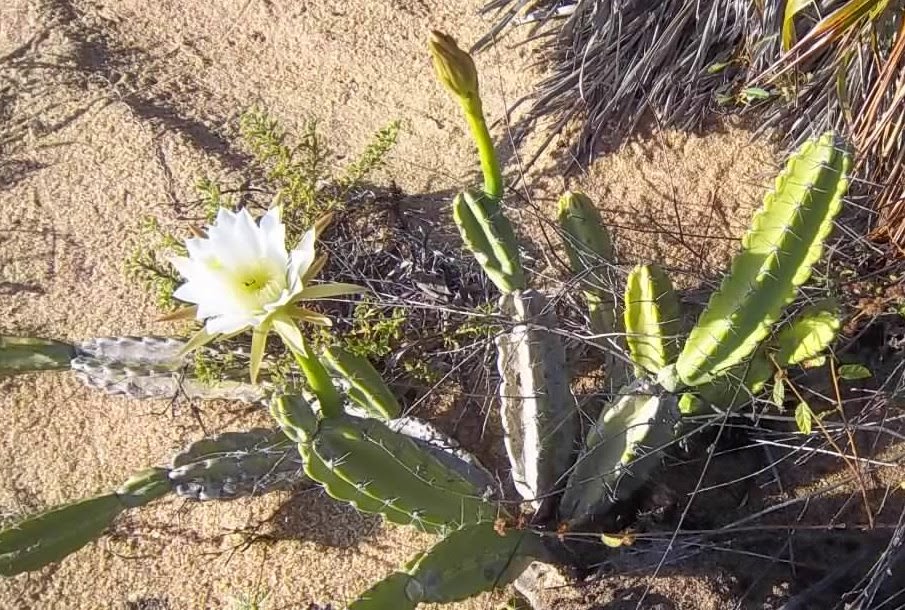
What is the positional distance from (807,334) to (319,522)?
1.28 m

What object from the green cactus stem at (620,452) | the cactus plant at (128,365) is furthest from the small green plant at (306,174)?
the green cactus stem at (620,452)

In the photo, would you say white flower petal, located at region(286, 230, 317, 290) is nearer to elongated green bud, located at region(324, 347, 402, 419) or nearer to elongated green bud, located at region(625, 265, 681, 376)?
elongated green bud, located at region(324, 347, 402, 419)

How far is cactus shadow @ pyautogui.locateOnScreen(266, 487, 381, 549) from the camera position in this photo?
2.16 meters

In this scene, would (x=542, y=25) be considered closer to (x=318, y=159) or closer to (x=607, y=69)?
(x=607, y=69)

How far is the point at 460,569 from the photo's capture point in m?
1.68

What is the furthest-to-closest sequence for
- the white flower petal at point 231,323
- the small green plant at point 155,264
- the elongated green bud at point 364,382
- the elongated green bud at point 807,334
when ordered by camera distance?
the small green plant at point 155,264 < the elongated green bud at point 364,382 < the elongated green bud at point 807,334 < the white flower petal at point 231,323

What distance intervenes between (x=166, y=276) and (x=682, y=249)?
58.7 inches

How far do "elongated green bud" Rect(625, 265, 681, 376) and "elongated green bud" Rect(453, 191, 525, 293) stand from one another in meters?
0.25

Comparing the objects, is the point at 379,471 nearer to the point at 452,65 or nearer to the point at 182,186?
the point at 452,65

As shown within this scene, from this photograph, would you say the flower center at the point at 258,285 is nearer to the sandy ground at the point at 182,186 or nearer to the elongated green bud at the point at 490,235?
the elongated green bud at the point at 490,235

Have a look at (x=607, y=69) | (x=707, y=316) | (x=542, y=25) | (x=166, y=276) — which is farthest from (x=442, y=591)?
(x=542, y=25)

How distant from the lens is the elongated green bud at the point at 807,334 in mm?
1700

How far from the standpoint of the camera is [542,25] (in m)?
2.83

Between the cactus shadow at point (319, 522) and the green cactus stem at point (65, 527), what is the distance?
1.25 ft
